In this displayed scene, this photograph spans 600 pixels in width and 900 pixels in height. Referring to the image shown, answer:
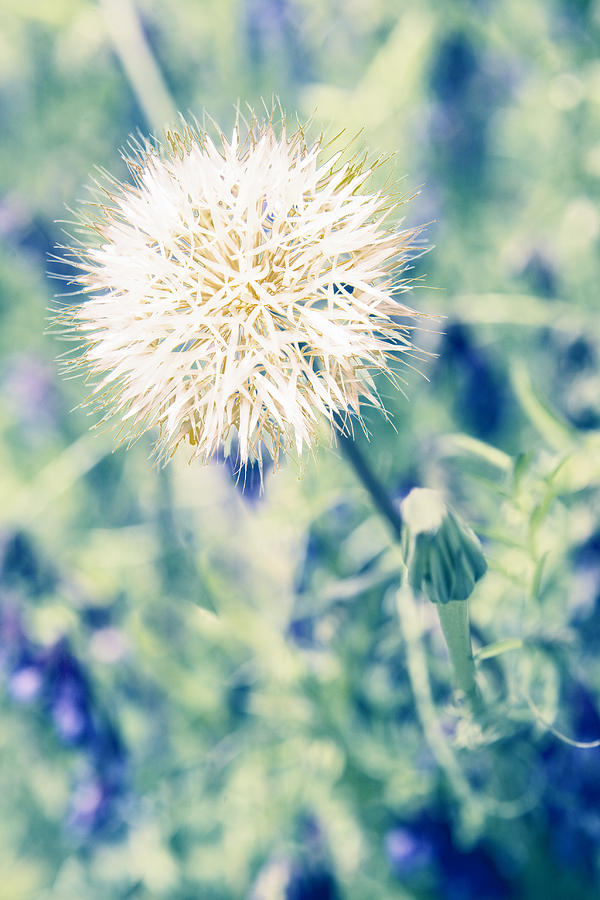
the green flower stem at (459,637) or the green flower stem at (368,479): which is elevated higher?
the green flower stem at (368,479)

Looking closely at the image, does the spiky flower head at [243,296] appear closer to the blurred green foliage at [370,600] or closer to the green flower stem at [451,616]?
the green flower stem at [451,616]

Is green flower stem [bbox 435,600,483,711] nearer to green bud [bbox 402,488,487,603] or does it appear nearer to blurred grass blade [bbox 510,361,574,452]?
green bud [bbox 402,488,487,603]

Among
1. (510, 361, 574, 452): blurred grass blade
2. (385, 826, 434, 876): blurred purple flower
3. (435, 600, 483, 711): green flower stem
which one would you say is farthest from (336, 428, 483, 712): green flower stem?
(385, 826, 434, 876): blurred purple flower

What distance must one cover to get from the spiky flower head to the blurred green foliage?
0.57 feet

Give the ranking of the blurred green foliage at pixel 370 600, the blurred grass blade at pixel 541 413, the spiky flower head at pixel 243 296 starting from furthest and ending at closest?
the blurred green foliage at pixel 370 600, the blurred grass blade at pixel 541 413, the spiky flower head at pixel 243 296

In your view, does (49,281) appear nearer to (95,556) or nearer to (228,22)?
(95,556)

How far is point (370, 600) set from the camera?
31.9 inches

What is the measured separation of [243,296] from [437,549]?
7.2 inches

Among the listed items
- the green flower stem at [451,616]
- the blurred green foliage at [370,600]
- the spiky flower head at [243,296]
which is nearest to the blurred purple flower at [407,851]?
the blurred green foliage at [370,600]

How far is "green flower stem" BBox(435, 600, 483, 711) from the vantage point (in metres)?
0.48

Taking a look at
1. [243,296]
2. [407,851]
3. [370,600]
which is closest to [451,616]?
[243,296]

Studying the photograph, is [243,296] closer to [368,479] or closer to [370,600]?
[368,479]

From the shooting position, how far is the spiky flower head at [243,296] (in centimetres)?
45

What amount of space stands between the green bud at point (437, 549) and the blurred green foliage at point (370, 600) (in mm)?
89
